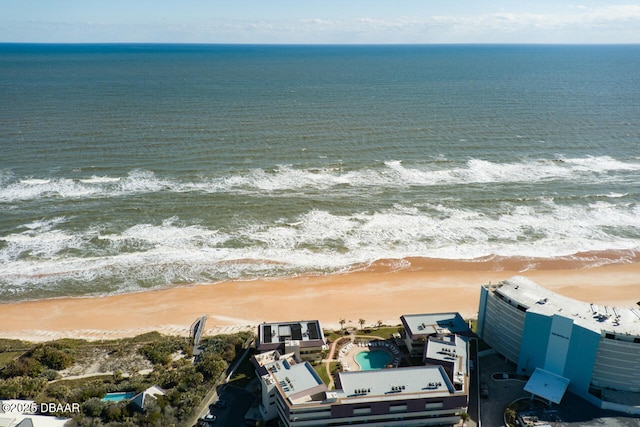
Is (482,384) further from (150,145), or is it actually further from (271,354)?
(150,145)

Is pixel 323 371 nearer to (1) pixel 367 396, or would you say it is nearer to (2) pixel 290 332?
(2) pixel 290 332

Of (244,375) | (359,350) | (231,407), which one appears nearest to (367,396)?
(359,350)

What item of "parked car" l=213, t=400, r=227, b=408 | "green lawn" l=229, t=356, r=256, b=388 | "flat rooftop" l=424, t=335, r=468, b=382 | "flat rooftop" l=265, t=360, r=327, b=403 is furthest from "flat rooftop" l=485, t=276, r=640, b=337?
"parked car" l=213, t=400, r=227, b=408

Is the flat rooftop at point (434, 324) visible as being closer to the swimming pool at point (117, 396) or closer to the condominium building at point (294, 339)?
the condominium building at point (294, 339)

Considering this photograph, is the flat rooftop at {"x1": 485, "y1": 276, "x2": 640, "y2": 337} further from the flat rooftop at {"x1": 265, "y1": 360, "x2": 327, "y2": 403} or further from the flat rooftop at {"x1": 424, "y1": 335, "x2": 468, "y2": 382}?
the flat rooftop at {"x1": 265, "y1": 360, "x2": 327, "y2": 403}

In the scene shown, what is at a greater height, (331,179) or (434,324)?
(331,179)

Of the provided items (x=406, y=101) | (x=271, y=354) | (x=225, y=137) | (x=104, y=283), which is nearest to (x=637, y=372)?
(x=271, y=354)
